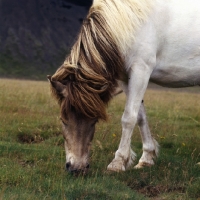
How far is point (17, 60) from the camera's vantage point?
92938 mm

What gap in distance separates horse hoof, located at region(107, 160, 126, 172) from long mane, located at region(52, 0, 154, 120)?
76 centimetres

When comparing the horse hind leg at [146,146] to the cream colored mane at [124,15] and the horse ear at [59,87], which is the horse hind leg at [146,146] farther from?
the horse ear at [59,87]

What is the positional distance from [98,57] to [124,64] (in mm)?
488

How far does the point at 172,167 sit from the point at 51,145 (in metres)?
2.23

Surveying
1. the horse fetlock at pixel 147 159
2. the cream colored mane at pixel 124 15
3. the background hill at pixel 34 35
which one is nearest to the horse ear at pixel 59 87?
the cream colored mane at pixel 124 15

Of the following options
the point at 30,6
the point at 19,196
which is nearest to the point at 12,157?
the point at 19,196

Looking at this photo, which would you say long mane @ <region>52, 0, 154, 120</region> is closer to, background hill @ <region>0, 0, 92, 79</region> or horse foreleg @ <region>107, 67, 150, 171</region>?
horse foreleg @ <region>107, 67, 150, 171</region>

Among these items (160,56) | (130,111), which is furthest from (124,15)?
(130,111)

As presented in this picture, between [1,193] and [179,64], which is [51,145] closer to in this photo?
[179,64]

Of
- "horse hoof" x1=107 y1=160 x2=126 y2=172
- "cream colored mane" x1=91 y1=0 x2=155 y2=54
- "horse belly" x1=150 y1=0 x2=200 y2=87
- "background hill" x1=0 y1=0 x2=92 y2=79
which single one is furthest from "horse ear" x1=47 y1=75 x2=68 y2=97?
"background hill" x1=0 y1=0 x2=92 y2=79

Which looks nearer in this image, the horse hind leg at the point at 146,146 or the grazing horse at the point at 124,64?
the grazing horse at the point at 124,64

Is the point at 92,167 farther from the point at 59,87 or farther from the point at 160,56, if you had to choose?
the point at 160,56

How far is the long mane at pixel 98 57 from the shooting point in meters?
5.31

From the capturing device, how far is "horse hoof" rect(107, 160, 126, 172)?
5.81m
